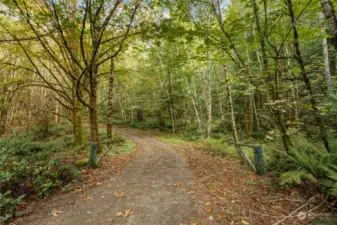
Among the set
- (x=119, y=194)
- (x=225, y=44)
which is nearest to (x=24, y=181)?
(x=119, y=194)

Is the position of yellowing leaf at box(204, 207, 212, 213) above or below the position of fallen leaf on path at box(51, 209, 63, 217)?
below

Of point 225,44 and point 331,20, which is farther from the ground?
point 225,44

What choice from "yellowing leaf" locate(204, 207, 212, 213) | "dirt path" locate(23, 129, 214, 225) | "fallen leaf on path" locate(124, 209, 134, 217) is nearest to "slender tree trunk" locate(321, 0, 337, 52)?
"yellowing leaf" locate(204, 207, 212, 213)

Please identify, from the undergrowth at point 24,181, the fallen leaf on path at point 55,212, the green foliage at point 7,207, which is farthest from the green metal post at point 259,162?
the green foliage at point 7,207

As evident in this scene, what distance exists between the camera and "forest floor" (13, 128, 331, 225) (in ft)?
8.35

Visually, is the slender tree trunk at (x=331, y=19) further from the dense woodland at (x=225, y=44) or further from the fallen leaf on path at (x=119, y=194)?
the fallen leaf on path at (x=119, y=194)

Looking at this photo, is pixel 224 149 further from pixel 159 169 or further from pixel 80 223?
pixel 80 223

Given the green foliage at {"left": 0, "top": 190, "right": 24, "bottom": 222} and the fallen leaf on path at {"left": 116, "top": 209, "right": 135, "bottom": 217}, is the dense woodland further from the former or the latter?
the fallen leaf on path at {"left": 116, "top": 209, "right": 135, "bottom": 217}

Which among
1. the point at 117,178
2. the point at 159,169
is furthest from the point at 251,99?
the point at 117,178

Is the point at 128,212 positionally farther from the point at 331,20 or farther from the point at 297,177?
the point at 331,20

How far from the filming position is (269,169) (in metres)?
4.39

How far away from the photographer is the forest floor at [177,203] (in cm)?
254

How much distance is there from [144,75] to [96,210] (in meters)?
6.65

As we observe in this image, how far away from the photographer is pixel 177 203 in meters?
3.04
